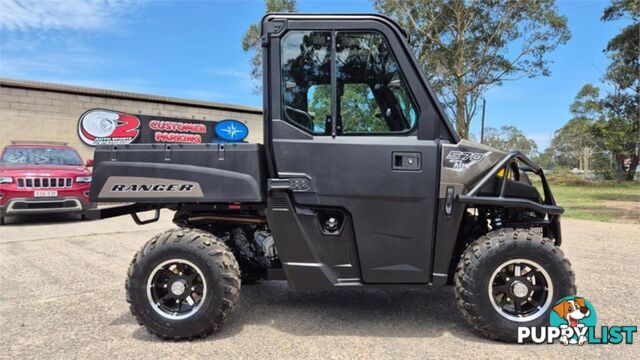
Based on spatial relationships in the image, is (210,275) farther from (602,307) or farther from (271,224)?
(602,307)

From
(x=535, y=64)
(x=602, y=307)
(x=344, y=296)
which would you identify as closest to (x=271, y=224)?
(x=344, y=296)

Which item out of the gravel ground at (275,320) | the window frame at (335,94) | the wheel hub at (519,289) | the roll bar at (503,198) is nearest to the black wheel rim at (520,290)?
the wheel hub at (519,289)

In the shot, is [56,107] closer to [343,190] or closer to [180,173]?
[180,173]

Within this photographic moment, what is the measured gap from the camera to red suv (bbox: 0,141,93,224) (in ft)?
28.8

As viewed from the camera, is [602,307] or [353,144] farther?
[602,307]

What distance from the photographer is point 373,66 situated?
3.38 m

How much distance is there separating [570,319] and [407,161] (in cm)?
171

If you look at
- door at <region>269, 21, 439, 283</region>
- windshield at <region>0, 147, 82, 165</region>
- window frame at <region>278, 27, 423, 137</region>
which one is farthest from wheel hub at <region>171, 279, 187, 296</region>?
windshield at <region>0, 147, 82, 165</region>

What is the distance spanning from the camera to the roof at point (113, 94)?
46.3 feet

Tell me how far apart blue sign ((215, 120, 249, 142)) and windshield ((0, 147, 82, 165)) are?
14.4 feet

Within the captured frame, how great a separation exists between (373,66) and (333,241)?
140 centimetres

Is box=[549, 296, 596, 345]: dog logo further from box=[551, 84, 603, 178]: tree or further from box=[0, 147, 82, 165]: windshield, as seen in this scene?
box=[551, 84, 603, 178]: tree

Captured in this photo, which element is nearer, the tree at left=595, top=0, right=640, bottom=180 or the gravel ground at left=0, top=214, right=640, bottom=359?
the gravel ground at left=0, top=214, right=640, bottom=359

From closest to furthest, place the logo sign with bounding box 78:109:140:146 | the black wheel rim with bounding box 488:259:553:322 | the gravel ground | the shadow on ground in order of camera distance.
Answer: the gravel ground < the black wheel rim with bounding box 488:259:553:322 < the shadow on ground < the logo sign with bounding box 78:109:140:146
